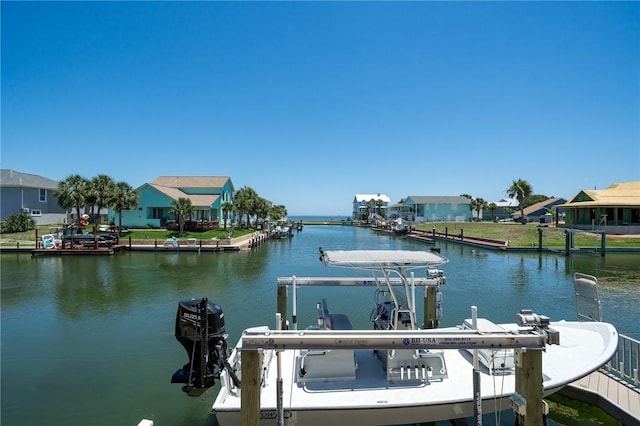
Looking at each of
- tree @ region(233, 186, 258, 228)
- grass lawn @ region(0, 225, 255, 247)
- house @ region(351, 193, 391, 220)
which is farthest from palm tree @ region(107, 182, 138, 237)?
house @ region(351, 193, 391, 220)

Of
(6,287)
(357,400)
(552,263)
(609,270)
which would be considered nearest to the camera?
(357,400)

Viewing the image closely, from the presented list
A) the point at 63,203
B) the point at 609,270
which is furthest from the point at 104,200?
the point at 609,270

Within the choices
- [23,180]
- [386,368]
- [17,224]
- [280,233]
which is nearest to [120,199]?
[17,224]

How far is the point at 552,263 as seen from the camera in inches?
1183

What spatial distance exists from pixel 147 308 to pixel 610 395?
51.8 ft

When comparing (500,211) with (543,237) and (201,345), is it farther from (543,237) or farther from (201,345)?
(201,345)

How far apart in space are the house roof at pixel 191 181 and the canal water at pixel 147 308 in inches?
1020

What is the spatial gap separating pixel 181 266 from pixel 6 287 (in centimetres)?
1019

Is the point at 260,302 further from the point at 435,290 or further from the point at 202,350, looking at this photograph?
the point at 202,350

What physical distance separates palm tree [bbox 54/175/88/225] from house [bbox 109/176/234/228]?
6767 millimetres

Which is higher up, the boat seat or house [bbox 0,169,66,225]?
house [bbox 0,169,66,225]

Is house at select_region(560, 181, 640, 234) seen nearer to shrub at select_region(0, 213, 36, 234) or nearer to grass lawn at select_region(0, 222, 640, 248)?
grass lawn at select_region(0, 222, 640, 248)

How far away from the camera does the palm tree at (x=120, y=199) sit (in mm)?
41219

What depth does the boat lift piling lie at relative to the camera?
4469 millimetres
